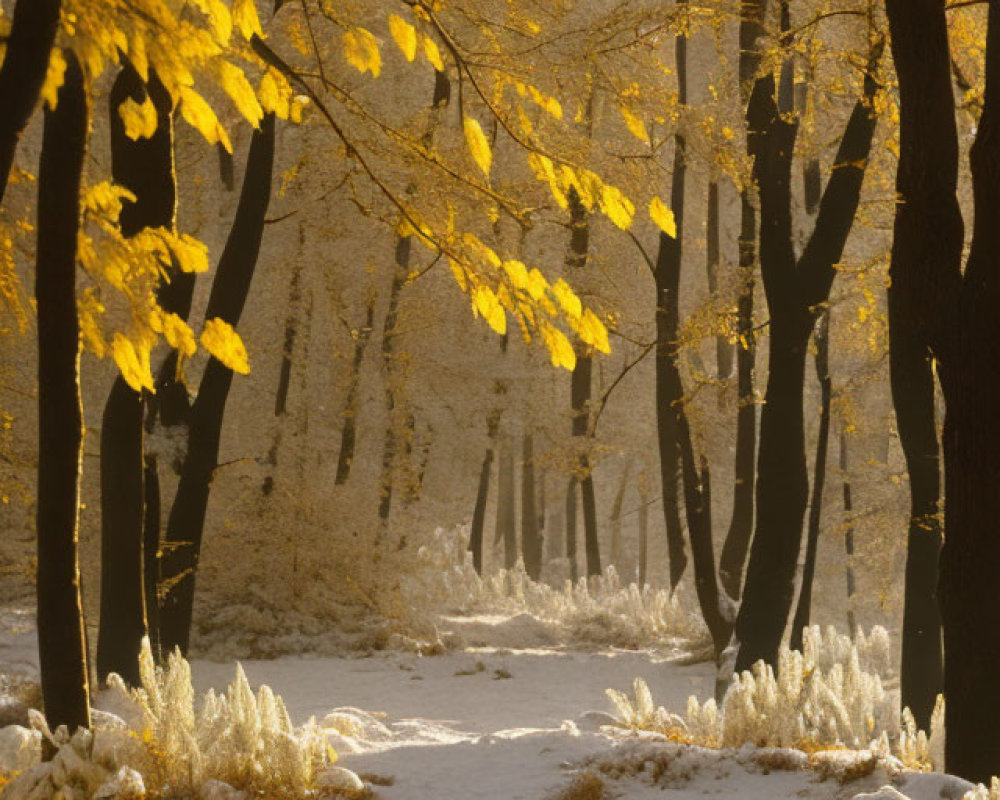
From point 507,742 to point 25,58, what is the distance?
416 centimetres

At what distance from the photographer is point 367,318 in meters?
19.2

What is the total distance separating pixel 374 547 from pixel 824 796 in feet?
29.3

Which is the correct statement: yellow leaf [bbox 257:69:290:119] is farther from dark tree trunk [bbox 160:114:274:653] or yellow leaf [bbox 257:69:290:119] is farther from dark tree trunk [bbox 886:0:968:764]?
dark tree trunk [bbox 160:114:274:653]

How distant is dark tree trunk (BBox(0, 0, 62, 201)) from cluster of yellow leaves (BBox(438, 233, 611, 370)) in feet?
5.31

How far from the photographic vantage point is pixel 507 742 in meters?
6.17

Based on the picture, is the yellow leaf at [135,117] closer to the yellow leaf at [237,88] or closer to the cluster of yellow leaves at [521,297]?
the yellow leaf at [237,88]

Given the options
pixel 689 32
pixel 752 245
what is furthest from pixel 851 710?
pixel 752 245

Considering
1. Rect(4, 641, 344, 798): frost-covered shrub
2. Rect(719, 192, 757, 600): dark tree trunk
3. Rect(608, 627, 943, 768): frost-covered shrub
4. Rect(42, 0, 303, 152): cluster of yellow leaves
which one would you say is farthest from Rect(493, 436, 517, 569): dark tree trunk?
Rect(42, 0, 303, 152): cluster of yellow leaves

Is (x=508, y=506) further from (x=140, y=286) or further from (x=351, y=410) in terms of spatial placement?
(x=140, y=286)

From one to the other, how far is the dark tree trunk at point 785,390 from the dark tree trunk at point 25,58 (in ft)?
18.0

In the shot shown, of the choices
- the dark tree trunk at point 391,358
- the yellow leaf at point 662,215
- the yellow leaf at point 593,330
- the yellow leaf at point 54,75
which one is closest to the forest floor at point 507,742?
the yellow leaf at point 593,330

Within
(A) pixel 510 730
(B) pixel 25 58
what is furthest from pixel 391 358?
(B) pixel 25 58

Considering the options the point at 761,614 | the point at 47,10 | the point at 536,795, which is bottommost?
the point at 536,795

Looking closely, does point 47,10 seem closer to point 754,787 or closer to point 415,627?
point 754,787
